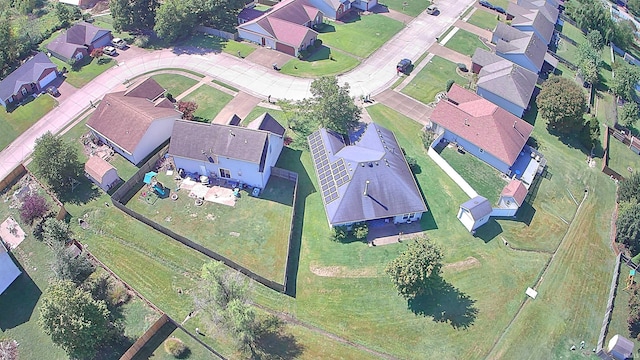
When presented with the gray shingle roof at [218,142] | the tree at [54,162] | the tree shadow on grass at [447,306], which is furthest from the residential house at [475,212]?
the tree at [54,162]

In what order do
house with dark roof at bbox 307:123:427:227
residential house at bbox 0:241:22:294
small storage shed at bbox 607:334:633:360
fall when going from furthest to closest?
house with dark roof at bbox 307:123:427:227
residential house at bbox 0:241:22:294
small storage shed at bbox 607:334:633:360

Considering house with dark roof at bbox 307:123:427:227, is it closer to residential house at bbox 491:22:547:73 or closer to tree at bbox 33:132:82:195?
tree at bbox 33:132:82:195

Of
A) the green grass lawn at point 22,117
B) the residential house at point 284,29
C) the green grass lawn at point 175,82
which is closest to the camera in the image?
the green grass lawn at point 22,117

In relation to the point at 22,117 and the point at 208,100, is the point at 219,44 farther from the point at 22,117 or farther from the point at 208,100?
the point at 22,117

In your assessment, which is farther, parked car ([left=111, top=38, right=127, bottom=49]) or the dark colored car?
parked car ([left=111, top=38, right=127, bottom=49])

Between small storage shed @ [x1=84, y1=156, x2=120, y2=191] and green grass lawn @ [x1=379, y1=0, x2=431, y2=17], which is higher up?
green grass lawn @ [x1=379, y1=0, x2=431, y2=17]

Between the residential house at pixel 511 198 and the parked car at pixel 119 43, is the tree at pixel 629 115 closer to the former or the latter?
the residential house at pixel 511 198

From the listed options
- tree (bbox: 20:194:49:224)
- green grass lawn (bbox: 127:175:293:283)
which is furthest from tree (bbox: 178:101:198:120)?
tree (bbox: 20:194:49:224)
